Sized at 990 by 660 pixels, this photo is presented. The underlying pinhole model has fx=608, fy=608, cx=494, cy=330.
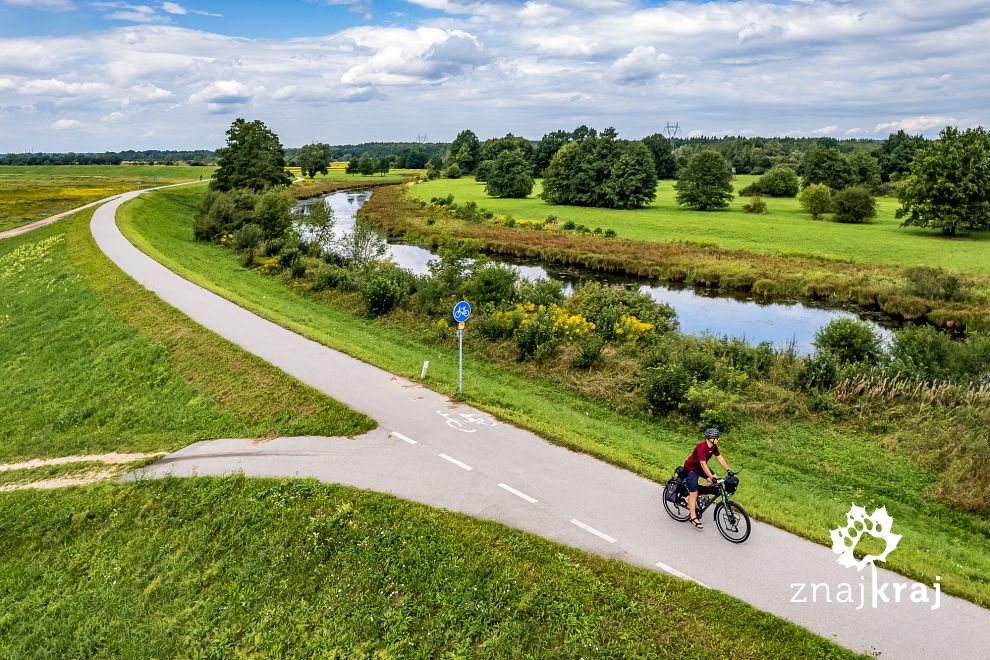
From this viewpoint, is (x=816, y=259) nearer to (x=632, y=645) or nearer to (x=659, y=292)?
(x=659, y=292)

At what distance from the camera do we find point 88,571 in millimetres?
11078

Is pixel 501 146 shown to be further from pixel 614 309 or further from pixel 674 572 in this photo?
pixel 674 572

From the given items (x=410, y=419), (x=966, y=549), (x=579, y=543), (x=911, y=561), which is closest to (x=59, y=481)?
(x=410, y=419)

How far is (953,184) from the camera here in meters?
50.1

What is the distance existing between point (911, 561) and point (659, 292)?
30.2 m

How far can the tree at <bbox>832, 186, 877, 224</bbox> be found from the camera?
6203 cm

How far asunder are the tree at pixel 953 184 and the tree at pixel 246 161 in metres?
61.0

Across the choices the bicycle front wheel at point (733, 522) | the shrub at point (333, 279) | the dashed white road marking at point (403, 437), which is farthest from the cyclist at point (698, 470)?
the shrub at point (333, 279)

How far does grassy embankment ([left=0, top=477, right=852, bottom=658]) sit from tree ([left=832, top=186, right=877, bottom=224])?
2573 inches

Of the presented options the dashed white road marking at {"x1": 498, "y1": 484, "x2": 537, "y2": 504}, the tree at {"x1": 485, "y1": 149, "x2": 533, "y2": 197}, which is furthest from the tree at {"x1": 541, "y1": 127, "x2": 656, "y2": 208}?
the dashed white road marking at {"x1": 498, "y1": 484, "x2": 537, "y2": 504}

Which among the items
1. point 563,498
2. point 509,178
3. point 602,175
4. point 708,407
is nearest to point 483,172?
point 509,178

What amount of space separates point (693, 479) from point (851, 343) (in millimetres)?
12759

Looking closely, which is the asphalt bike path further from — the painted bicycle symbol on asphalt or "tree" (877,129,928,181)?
"tree" (877,129,928,181)

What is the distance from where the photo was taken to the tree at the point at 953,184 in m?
49.8
